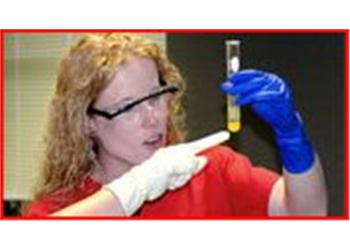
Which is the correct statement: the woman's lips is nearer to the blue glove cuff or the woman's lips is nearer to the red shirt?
the red shirt

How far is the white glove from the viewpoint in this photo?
121cm

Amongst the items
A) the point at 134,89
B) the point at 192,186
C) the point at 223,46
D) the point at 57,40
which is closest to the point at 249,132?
the point at 223,46

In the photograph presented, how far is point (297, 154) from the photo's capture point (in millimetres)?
1258

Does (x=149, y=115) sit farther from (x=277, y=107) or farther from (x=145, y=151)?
(x=277, y=107)

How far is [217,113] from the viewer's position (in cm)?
215

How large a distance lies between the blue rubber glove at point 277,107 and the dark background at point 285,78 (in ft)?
1.65

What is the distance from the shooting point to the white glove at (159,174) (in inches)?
47.4

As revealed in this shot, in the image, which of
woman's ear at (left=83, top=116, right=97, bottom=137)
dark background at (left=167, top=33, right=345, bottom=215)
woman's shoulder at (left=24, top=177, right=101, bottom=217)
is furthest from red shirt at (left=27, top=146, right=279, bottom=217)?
dark background at (left=167, top=33, right=345, bottom=215)

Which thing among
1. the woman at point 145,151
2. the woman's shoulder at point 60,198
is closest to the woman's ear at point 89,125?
the woman at point 145,151

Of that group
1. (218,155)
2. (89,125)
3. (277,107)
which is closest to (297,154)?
(277,107)

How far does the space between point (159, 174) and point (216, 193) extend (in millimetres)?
203

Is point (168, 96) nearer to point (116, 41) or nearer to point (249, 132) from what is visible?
point (116, 41)

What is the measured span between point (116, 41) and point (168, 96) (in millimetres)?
181

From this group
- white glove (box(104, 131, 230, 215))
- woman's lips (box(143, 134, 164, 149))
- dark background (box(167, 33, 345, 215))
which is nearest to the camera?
white glove (box(104, 131, 230, 215))
